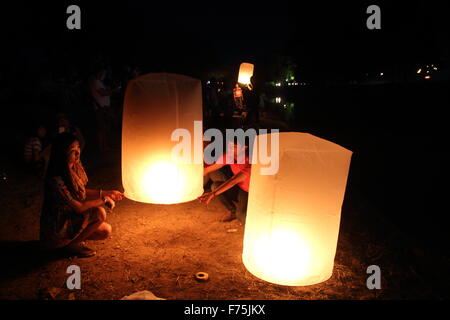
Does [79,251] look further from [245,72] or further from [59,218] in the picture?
[245,72]

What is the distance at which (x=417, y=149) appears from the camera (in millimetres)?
10875

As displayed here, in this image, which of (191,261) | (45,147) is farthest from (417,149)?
(45,147)

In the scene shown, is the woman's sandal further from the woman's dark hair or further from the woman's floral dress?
the woman's dark hair

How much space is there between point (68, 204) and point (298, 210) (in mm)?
2349

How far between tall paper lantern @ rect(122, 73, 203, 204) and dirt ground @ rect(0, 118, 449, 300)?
0.66 meters

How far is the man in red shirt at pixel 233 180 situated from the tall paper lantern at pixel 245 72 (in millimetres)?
8343

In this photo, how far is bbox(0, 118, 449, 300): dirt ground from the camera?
3.49 meters

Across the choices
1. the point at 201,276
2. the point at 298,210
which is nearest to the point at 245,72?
the point at 201,276

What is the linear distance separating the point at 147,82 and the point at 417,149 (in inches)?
372

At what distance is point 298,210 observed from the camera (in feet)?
10.4

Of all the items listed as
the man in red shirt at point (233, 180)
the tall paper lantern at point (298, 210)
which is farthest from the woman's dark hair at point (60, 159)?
the tall paper lantern at point (298, 210)

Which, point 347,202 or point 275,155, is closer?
point 275,155

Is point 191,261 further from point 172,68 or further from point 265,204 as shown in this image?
point 172,68

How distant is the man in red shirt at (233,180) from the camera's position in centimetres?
450
